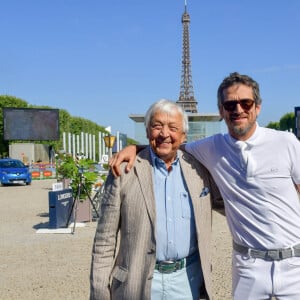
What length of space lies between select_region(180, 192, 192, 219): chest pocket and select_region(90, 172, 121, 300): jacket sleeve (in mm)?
323

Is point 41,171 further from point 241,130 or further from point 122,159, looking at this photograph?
point 241,130

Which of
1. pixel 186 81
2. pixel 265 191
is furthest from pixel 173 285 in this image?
pixel 186 81

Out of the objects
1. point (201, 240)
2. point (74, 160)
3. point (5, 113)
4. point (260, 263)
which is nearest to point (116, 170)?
point (201, 240)

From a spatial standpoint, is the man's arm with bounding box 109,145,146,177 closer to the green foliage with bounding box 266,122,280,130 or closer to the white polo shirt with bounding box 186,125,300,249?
the white polo shirt with bounding box 186,125,300,249

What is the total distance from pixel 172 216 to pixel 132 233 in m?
0.22

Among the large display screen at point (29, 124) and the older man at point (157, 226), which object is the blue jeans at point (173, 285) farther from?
the large display screen at point (29, 124)

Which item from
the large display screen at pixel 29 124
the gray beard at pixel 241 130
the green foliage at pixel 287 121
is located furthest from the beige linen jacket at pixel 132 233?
the green foliage at pixel 287 121

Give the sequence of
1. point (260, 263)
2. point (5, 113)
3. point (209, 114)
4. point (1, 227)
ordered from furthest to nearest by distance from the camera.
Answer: point (209, 114) → point (5, 113) → point (1, 227) → point (260, 263)

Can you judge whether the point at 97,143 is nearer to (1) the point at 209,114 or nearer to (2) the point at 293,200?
(1) the point at 209,114

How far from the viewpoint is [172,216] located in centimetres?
235

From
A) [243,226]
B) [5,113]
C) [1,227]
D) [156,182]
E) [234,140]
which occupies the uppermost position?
[5,113]

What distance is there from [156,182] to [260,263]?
25.9 inches

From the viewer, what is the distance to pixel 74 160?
10.6 m

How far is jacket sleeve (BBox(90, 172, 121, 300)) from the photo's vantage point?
7.71 feet
